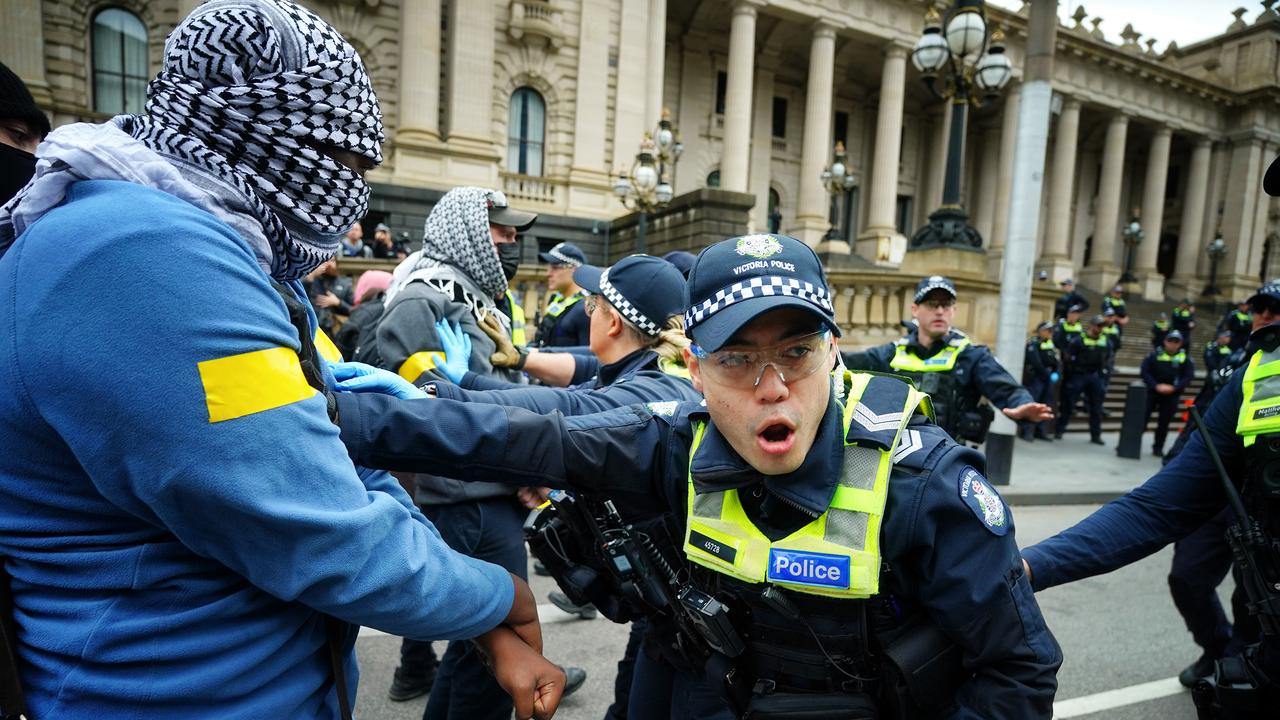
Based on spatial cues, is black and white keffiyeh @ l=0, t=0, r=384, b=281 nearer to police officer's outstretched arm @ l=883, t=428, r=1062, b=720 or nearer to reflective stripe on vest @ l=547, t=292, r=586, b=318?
police officer's outstretched arm @ l=883, t=428, r=1062, b=720

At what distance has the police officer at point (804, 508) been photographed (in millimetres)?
1491

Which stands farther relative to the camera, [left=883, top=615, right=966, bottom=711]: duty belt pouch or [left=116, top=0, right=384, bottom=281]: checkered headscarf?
[left=883, top=615, right=966, bottom=711]: duty belt pouch

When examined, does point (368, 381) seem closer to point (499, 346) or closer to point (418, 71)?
point (499, 346)

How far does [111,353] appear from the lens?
906mm

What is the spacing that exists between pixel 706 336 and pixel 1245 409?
2.17 m

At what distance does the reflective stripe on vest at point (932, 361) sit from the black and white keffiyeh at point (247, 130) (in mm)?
5361

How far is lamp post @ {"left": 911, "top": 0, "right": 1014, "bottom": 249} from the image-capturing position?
345 inches

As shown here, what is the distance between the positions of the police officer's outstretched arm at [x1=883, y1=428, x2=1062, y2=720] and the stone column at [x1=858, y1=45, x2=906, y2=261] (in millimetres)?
29992

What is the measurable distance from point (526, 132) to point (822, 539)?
23722 millimetres

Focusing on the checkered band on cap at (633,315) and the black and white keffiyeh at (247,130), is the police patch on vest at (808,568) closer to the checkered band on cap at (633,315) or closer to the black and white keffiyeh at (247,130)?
the black and white keffiyeh at (247,130)

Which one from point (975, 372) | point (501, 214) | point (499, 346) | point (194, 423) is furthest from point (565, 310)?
point (194, 423)

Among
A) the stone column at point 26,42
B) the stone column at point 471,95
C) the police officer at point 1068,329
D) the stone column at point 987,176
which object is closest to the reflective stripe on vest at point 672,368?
the police officer at point 1068,329

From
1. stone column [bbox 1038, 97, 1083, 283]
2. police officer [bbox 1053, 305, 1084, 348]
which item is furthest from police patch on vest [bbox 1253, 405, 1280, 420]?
stone column [bbox 1038, 97, 1083, 283]

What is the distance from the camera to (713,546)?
1666mm
